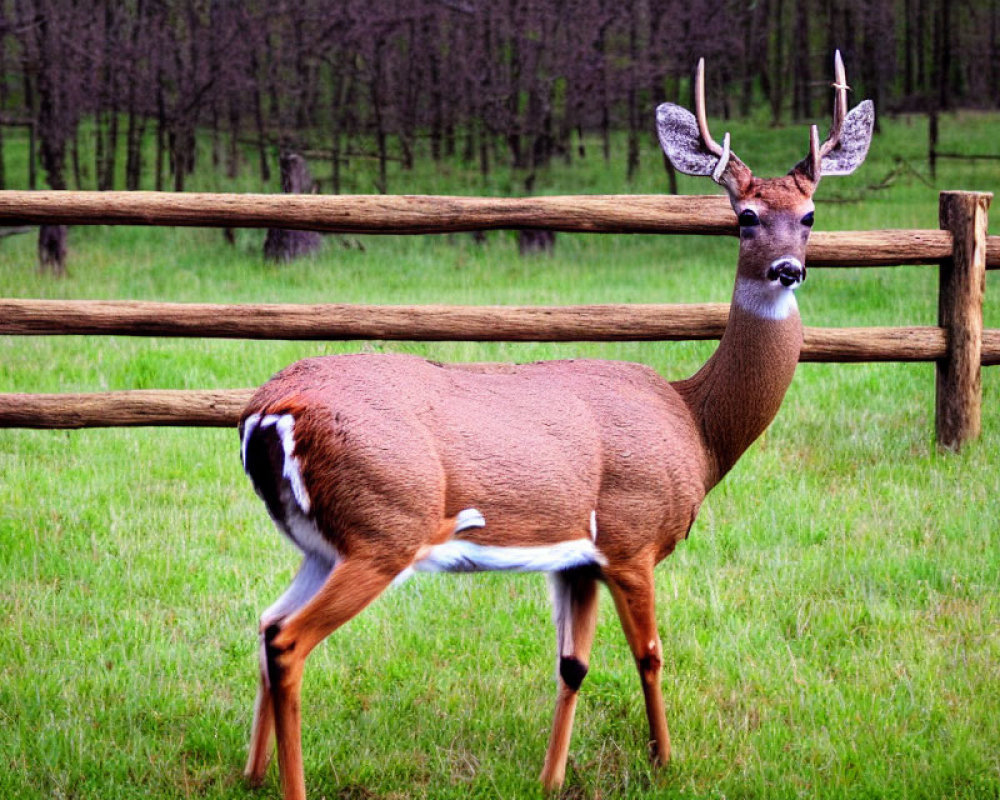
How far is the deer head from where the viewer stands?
321cm

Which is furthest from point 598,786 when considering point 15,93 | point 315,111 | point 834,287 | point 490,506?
point 15,93

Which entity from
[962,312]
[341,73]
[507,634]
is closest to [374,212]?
[507,634]

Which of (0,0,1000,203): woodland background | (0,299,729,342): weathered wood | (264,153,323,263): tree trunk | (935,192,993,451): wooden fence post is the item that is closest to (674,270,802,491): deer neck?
(0,299,729,342): weathered wood

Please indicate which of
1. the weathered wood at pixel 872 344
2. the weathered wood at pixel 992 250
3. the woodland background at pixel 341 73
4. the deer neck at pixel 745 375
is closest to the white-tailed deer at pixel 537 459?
the deer neck at pixel 745 375

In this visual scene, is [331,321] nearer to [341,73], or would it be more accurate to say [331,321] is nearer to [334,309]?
[334,309]

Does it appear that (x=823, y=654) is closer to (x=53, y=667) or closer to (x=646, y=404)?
(x=646, y=404)

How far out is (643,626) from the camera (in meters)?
3.24

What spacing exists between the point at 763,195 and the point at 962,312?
354 centimetres

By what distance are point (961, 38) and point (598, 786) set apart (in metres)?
38.8

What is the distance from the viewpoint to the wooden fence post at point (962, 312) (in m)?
6.37

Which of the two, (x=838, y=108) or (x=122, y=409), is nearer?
(x=838, y=108)

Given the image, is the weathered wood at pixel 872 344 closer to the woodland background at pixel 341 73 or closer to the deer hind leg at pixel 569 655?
the deer hind leg at pixel 569 655

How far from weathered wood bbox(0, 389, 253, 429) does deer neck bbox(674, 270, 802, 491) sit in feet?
8.68

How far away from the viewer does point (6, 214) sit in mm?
5473
